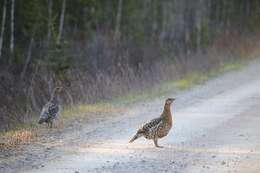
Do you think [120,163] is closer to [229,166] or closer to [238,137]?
[229,166]

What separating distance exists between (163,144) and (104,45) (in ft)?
44.3

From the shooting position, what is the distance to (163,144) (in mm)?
14078

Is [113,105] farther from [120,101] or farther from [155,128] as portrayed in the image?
[155,128]

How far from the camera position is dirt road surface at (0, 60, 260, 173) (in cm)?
1211

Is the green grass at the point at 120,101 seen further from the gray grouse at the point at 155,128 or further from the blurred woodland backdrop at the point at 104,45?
the gray grouse at the point at 155,128

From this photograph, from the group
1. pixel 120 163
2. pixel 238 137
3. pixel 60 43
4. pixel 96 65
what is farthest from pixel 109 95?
pixel 120 163

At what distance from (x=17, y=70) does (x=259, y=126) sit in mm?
12749

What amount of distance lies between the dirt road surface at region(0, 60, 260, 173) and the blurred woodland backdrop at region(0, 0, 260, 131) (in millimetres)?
2255

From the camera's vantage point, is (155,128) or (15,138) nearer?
(155,128)

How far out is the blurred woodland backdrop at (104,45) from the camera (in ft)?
69.5

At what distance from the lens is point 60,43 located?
74.4 feet

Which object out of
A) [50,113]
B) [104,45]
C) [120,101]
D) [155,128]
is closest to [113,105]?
[120,101]

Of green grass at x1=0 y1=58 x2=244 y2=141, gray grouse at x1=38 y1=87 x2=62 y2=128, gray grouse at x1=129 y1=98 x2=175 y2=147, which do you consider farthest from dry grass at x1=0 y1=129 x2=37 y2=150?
gray grouse at x1=129 y1=98 x2=175 y2=147

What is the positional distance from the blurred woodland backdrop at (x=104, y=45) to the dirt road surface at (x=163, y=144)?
2.25 m
